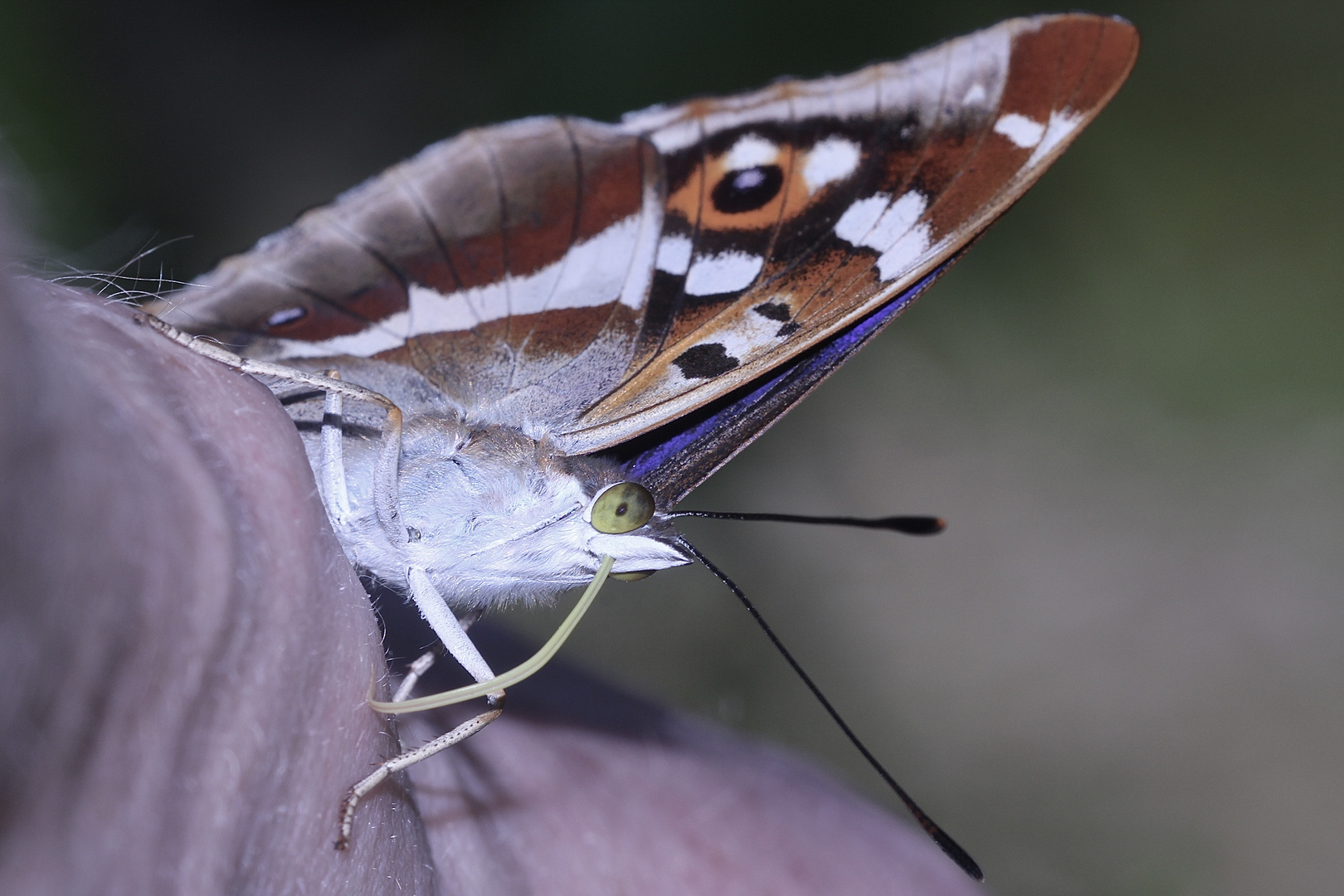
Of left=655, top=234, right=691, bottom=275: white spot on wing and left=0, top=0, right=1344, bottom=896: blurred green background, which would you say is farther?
left=0, top=0, right=1344, bottom=896: blurred green background

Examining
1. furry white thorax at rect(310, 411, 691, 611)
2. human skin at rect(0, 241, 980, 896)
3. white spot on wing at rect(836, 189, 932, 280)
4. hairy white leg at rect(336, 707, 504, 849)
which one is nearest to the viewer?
human skin at rect(0, 241, 980, 896)

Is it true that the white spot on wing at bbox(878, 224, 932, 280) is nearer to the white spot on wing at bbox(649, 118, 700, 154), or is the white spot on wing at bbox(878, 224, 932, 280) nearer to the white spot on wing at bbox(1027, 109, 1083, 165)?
the white spot on wing at bbox(1027, 109, 1083, 165)

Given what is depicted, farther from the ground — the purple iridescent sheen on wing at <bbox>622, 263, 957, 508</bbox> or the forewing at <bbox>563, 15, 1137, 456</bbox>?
the forewing at <bbox>563, 15, 1137, 456</bbox>

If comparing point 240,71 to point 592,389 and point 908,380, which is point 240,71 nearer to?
point 908,380

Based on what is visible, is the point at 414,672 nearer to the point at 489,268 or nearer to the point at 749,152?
the point at 489,268

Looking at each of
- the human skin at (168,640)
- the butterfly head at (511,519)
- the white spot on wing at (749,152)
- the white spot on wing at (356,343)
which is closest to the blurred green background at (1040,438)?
the white spot on wing at (356,343)

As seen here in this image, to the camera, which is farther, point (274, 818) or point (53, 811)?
point (274, 818)

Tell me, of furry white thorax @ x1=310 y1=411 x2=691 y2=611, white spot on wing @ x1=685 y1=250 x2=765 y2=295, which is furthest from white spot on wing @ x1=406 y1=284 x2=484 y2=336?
white spot on wing @ x1=685 y1=250 x2=765 y2=295

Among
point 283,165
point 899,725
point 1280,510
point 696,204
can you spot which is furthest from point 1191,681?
point 283,165
